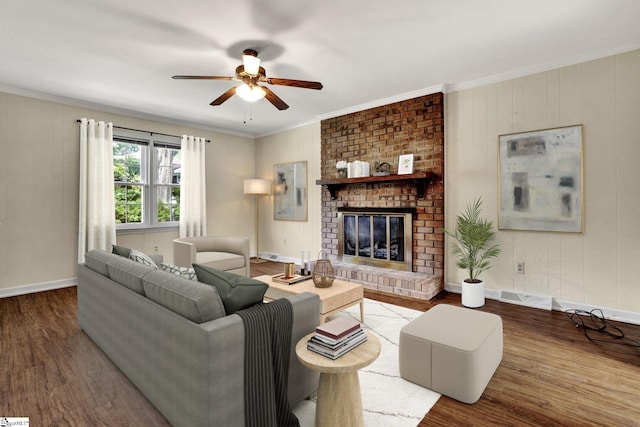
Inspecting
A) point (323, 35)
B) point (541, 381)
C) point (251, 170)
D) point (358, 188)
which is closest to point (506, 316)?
point (541, 381)

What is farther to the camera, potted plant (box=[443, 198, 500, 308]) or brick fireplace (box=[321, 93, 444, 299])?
brick fireplace (box=[321, 93, 444, 299])

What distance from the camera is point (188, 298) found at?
1549mm

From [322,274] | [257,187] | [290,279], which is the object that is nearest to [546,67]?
[322,274]

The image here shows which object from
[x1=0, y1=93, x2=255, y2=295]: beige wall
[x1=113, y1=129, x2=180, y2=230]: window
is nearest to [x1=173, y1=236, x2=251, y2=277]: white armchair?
[x1=113, y1=129, x2=180, y2=230]: window

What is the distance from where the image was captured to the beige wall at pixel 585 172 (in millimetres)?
3053

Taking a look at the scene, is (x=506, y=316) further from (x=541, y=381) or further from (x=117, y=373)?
(x=117, y=373)

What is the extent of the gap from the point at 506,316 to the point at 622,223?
1.40 meters

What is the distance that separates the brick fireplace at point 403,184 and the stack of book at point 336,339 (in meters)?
2.45

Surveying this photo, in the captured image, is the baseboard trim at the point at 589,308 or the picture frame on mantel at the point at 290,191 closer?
the baseboard trim at the point at 589,308

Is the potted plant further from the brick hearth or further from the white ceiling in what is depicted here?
the white ceiling

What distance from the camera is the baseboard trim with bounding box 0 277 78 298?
4.04 m

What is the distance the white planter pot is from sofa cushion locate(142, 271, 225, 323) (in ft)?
9.55

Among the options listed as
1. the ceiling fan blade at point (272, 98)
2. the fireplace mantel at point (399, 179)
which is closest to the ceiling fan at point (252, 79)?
the ceiling fan blade at point (272, 98)

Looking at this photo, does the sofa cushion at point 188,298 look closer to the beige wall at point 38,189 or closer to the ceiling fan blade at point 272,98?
the ceiling fan blade at point 272,98
